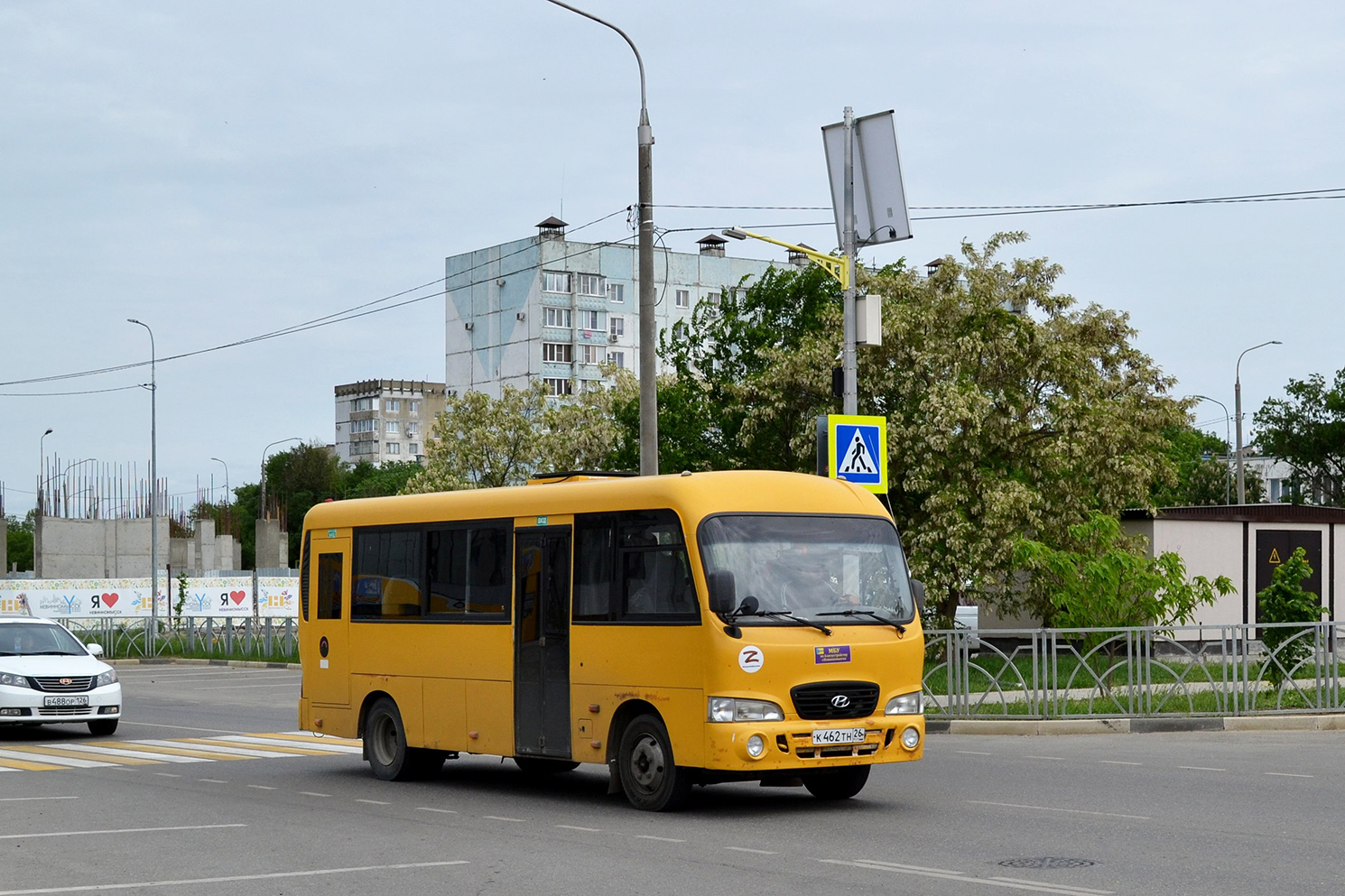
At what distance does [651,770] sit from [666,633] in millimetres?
1052

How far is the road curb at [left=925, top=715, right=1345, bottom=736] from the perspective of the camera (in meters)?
Answer: 19.5

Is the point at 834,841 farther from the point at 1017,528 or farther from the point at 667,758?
the point at 1017,528

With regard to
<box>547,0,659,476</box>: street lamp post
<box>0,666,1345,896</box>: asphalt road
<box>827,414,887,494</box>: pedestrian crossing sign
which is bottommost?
<box>0,666,1345,896</box>: asphalt road

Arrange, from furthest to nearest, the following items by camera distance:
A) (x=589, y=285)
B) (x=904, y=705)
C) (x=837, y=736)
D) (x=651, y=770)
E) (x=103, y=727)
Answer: (x=589, y=285), (x=103, y=727), (x=904, y=705), (x=651, y=770), (x=837, y=736)

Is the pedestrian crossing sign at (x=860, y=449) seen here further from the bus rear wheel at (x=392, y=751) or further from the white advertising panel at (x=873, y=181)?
the bus rear wheel at (x=392, y=751)

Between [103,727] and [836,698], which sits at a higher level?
[836,698]

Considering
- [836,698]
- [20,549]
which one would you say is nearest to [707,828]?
[836,698]

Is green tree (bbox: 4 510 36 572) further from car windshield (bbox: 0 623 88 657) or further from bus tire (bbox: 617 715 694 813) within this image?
bus tire (bbox: 617 715 694 813)

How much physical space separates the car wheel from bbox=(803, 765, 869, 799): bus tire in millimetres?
11319

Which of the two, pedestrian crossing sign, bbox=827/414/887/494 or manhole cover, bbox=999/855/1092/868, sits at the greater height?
pedestrian crossing sign, bbox=827/414/887/494

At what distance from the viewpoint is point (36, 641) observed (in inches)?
862

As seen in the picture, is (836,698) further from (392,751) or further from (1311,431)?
(1311,431)

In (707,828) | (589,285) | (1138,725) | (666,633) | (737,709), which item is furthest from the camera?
(589,285)

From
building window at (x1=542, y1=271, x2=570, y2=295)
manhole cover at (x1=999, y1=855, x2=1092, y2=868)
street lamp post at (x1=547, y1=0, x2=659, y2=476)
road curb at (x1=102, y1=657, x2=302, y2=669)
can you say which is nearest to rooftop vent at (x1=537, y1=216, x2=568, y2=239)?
building window at (x1=542, y1=271, x2=570, y2=295)
